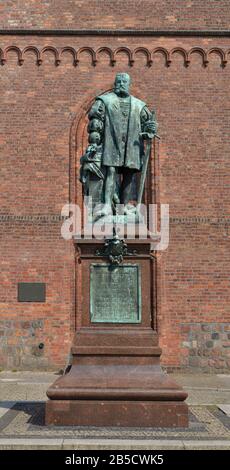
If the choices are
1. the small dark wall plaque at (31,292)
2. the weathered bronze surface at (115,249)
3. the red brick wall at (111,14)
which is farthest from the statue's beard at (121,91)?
the red brick wall at (111,14)

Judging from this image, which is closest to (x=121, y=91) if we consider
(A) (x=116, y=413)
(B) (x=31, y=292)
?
(A) (x=116, y=413)

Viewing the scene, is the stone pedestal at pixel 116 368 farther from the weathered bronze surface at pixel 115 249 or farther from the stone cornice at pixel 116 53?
the stone cornice at pixel 116 53

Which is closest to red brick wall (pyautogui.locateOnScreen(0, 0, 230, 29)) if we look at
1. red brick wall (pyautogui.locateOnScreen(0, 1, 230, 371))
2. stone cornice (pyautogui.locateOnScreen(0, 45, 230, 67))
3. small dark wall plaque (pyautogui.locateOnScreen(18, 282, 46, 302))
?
red brick wall (pyautogui.locateOnScreen(0, 1, 230, 371))

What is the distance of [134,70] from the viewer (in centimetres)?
1248

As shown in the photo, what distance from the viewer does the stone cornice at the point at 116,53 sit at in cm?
1246

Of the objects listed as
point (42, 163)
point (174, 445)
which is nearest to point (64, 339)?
point (42, 163)

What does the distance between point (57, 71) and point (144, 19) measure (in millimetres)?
2505

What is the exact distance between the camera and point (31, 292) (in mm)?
11680

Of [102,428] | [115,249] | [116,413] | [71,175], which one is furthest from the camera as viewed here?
[71,175]

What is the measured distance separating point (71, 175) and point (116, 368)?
6.94 metres

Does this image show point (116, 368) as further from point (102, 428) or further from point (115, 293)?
point (115, 293)

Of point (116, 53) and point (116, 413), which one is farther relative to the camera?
point (116, 53)

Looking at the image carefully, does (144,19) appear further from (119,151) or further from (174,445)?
(174,445)

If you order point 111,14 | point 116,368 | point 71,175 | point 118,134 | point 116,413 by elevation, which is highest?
point 111,14
